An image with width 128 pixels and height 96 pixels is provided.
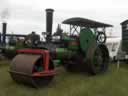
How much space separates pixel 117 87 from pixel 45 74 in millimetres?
1738

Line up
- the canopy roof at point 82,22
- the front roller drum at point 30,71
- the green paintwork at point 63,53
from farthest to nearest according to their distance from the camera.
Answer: the canopy roof at point 82,22
the green paintwork at point 63,53
the front roller drum at point 30,71

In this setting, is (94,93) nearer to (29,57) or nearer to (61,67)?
(29,57)

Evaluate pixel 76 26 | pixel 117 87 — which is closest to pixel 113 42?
pixel 76 26

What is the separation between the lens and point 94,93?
222 inches

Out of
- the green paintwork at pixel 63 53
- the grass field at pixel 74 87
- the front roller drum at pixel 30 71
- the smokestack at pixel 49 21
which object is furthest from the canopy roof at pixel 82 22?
the front roller drum at pixel 30 71

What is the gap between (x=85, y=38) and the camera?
316 inches

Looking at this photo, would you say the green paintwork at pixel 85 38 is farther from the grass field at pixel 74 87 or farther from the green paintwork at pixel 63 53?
the grass field at pixel 74 87

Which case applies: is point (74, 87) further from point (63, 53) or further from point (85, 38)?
point (85, 38)

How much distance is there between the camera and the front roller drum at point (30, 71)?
5898 millimetres

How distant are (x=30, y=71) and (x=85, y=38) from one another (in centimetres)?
274

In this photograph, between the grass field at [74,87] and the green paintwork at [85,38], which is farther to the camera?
the green paintwork at [85,38]

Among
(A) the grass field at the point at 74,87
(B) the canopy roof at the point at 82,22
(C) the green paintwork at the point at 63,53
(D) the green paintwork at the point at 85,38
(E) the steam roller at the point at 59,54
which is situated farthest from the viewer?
(B) the canopy roof at the point at 82,22

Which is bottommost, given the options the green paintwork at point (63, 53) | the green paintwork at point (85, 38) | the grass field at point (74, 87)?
the grass field at point (74, 87)

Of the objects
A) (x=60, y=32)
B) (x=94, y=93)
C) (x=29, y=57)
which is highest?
(x=60, y=32)
